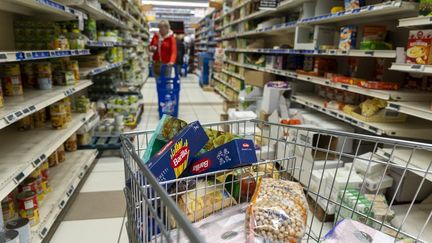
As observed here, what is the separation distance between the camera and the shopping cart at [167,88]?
4809 mm

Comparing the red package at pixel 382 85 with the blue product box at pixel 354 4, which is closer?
the red package at pixel 382 85

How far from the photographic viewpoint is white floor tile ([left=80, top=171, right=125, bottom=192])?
2639 mm

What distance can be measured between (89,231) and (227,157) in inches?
58.8

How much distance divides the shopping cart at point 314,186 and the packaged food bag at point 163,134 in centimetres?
7

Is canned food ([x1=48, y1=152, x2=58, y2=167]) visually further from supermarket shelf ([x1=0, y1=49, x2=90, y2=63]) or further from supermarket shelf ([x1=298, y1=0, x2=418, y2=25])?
supermarket shelf ([x1=298, y1=0, x2=418, y2=25])

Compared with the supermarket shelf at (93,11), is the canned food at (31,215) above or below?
below

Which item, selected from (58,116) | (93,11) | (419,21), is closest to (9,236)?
(58,116)

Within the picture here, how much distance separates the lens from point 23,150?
1.89m

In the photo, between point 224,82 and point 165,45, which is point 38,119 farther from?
point 224,82

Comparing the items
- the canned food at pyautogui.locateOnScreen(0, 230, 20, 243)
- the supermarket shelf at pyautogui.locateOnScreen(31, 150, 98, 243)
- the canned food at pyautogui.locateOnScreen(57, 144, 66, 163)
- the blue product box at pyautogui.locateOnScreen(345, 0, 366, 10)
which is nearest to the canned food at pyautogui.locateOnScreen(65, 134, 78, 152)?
the supermarket shelf at pyautogui.locateOnScreen(31, 150, 98, 243)

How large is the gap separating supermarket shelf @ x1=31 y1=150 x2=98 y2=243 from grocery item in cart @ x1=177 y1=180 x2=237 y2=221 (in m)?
1.19

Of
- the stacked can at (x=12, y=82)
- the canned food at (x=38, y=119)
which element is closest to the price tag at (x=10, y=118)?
the stacked can at (x=12, y=82)

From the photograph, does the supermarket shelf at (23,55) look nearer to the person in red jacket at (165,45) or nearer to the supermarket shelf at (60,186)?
the supermarket shelf at (60,186)

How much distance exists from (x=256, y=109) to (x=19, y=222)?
3284 millimetres
